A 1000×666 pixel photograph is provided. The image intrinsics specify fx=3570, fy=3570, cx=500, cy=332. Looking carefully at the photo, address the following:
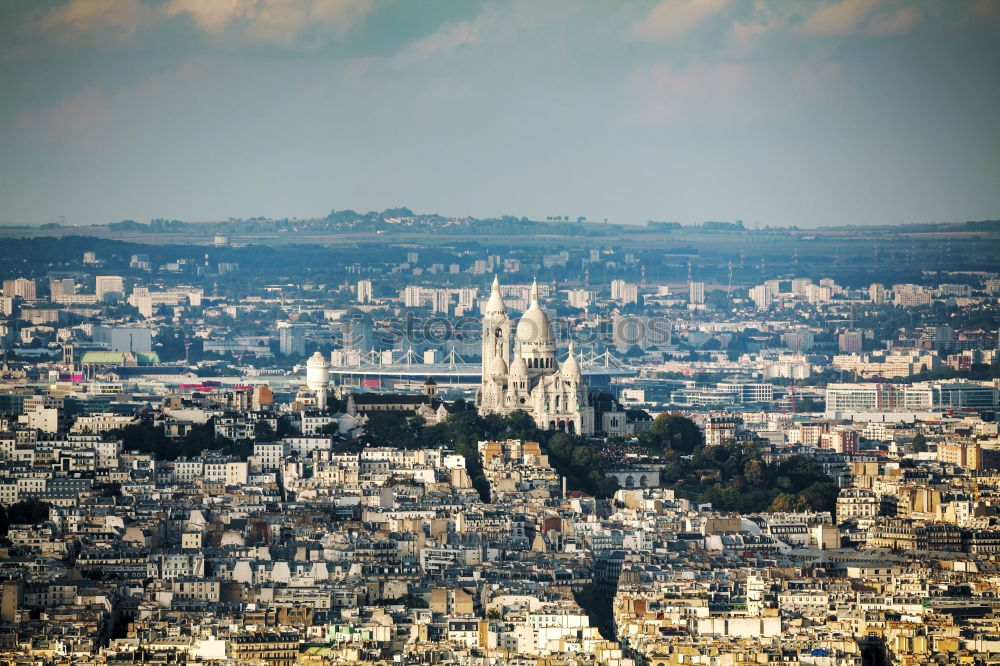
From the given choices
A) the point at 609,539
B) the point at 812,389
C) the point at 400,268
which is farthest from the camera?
the point at 400,268

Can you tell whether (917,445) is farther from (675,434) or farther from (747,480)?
(747,480)

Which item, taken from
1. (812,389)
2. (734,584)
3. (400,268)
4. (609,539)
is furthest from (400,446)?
(400,268)

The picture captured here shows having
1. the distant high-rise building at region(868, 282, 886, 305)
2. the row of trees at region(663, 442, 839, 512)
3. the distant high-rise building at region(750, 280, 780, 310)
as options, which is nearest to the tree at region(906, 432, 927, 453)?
the row of trees at region(663, 442, 839, 512)

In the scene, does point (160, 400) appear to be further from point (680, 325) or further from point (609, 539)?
point (680, 325)

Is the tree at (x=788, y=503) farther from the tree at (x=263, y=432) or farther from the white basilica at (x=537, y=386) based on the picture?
the tree at (x=263, y=432)

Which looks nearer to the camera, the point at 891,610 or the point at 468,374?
the point at 891,610

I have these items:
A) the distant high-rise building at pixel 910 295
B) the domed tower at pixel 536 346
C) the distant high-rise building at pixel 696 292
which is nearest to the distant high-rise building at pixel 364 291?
the distant high-rise building at pixel 696 292

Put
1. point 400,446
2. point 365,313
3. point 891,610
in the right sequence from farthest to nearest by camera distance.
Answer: point 365,313
point 400,446
point 891,610
